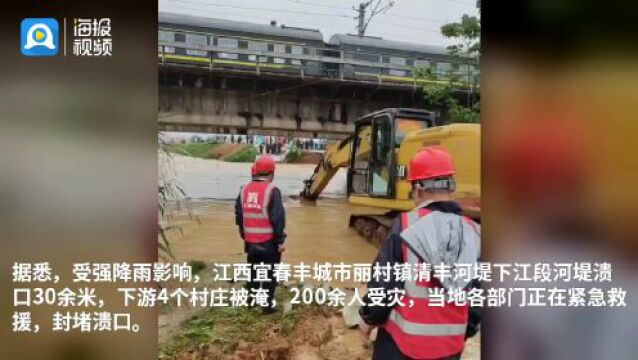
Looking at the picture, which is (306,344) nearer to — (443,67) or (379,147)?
(379,147)

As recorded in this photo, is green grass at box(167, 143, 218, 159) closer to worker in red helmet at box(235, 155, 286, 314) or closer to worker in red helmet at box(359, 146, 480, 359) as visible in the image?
worker in red helmet at box(235, 155, 286, 314)

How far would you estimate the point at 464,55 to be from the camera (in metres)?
1.91

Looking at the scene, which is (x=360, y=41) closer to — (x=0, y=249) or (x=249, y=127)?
(x=249, y=127)

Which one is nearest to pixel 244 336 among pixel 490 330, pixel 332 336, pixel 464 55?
pixel 332 336

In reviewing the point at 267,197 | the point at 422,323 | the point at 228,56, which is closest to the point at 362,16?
the point at 228,56

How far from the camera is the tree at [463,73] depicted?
6.24 feet

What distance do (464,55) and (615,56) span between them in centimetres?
59

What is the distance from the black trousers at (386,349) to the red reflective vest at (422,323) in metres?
0.02

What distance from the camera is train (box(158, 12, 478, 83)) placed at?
187 cm

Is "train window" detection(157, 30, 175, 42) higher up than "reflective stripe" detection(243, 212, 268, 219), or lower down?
higher up

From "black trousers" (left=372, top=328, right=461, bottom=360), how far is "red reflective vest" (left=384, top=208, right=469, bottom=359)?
2 centimetres

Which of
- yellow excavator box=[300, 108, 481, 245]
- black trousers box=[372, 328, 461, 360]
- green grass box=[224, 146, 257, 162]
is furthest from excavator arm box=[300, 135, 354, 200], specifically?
black trousers box=[372, 328, 461, 360]

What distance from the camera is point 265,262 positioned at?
1.87m

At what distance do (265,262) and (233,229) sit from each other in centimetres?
19
